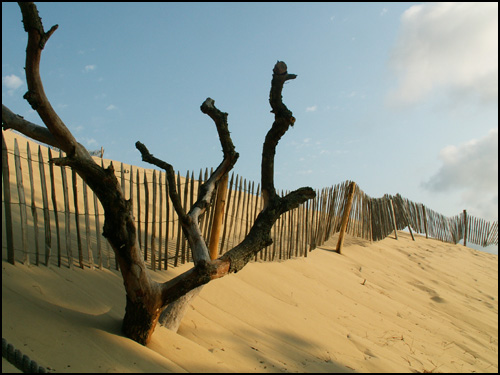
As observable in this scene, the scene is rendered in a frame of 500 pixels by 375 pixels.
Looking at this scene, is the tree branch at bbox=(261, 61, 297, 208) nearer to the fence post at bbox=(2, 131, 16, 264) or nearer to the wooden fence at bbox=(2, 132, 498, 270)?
the wooden fence at bbox=(2, 132, 498, 270)

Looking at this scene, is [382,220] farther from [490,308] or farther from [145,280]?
[145,280]

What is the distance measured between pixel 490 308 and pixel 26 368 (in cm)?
786

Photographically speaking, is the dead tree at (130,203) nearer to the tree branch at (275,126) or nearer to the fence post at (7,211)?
the tree branch at (275,126)

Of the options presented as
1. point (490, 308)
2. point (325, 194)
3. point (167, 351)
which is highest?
point (325, 194)

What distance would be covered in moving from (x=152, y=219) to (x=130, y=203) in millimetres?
2372

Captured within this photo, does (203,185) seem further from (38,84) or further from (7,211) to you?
(7,211)

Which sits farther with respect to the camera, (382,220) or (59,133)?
(382,220)

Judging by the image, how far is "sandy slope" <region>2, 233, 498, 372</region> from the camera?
8.85 ft

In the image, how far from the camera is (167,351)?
2.94 meters

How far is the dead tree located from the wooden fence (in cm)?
103

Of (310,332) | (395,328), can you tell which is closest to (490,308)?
(395,328)

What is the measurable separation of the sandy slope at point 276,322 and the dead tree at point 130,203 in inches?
14.4

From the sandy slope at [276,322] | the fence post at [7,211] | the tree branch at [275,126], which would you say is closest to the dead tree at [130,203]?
the tree branch at [275,126]

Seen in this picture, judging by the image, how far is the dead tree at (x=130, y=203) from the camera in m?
2.45
